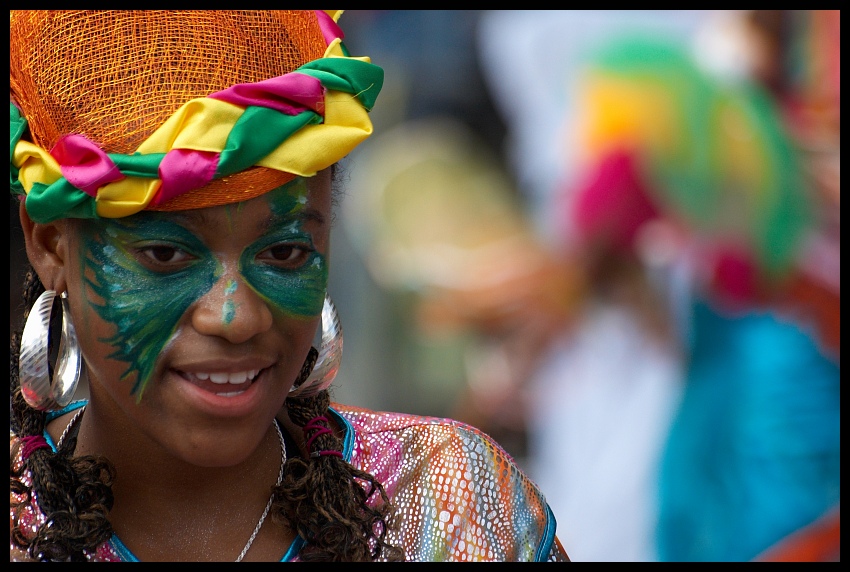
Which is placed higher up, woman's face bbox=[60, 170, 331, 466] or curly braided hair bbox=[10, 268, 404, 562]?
woman's face bbox=[60, 170, 331, 466]

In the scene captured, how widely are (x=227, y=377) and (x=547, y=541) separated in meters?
0.78

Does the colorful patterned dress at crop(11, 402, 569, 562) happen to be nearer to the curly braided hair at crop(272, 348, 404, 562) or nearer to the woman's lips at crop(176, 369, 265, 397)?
the curly braided hair at crop(272, 348, 404, 562)

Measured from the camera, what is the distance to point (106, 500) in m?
2.07

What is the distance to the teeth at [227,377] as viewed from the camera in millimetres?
1915

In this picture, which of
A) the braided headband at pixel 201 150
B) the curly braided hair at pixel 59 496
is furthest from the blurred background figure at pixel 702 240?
the curly braided hair at pixel 59 496

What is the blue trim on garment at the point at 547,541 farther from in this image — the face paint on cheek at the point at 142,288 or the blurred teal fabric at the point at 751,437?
the blurred teal fabric at the point at 751,437

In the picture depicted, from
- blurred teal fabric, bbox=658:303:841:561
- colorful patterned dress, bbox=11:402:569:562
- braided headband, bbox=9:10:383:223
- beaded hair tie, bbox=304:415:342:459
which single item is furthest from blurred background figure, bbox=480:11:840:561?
braided headband, bbox=9:10:383:223

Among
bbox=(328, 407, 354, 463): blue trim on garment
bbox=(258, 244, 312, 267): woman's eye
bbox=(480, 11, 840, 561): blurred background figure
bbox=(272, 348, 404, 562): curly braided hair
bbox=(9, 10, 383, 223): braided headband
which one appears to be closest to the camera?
bbox=(9, 10, 383, 223): braided headband

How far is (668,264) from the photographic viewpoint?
5.07 m

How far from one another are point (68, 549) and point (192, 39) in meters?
0.94

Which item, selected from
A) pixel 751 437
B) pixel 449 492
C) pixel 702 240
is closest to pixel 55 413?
pixel 449 492

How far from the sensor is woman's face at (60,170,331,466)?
1.88 metres

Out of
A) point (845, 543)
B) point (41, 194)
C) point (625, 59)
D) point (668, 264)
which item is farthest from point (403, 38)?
point (41, 194)

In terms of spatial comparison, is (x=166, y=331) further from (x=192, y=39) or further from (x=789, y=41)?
(x=789, y=41)
